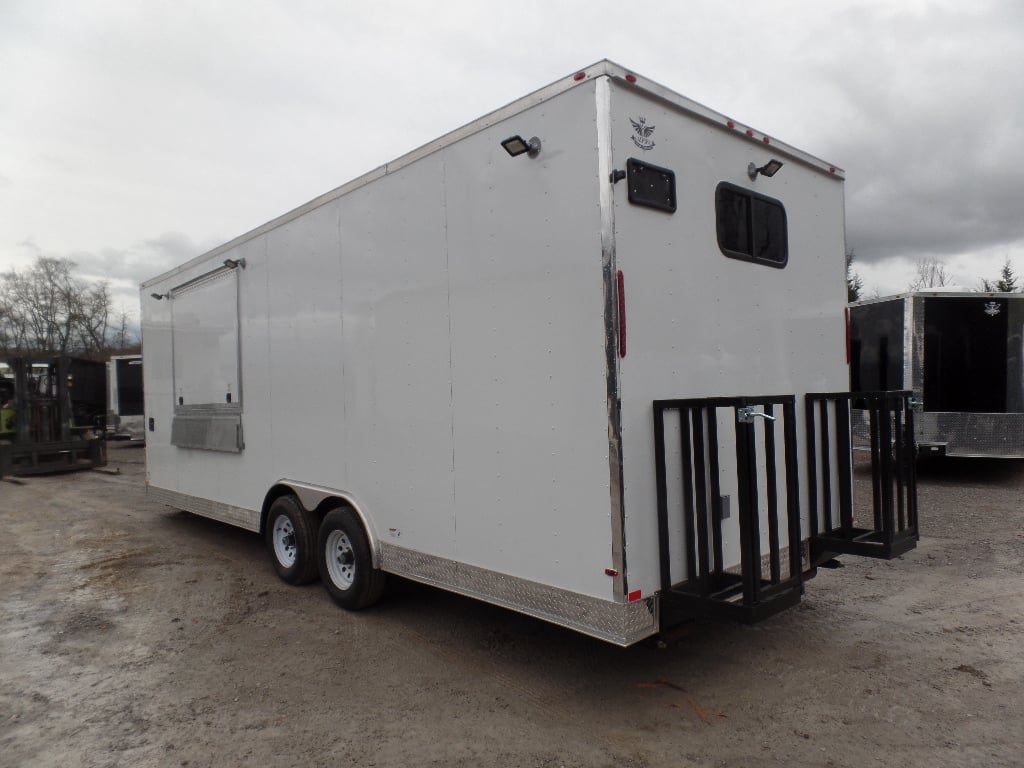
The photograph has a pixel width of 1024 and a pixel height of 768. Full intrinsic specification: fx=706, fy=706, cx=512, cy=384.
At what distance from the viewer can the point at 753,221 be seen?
3.98 meters

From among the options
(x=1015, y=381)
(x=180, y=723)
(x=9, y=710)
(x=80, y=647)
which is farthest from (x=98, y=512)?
(x=1015, y=381)

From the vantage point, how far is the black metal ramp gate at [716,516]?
10.1 ft

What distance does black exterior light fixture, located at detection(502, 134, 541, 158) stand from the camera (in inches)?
133

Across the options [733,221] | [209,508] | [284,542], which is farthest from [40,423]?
[733,221]

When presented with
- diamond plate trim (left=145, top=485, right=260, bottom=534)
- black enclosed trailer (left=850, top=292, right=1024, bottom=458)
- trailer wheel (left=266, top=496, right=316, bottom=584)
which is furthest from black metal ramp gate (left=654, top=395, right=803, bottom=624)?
black enclosed trailer (left=850, top=292, right=1024, bottom=458)

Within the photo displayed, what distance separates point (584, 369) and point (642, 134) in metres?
1.13

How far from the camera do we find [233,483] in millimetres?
6203

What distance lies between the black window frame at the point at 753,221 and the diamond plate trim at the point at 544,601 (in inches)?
75.5

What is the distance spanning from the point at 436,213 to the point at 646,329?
A: 1442 mm

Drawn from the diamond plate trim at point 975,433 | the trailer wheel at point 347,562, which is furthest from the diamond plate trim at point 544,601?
the diamond plate trim at point 975,433

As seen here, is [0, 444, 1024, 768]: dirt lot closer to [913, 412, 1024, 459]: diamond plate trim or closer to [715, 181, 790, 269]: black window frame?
[715, 181, 790, 269]: black window frame

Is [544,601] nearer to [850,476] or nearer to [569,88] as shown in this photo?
[850,476]

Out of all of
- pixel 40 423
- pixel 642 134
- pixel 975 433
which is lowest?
pixel 975 433

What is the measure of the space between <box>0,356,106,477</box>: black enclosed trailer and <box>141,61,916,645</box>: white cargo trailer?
1033 cm
